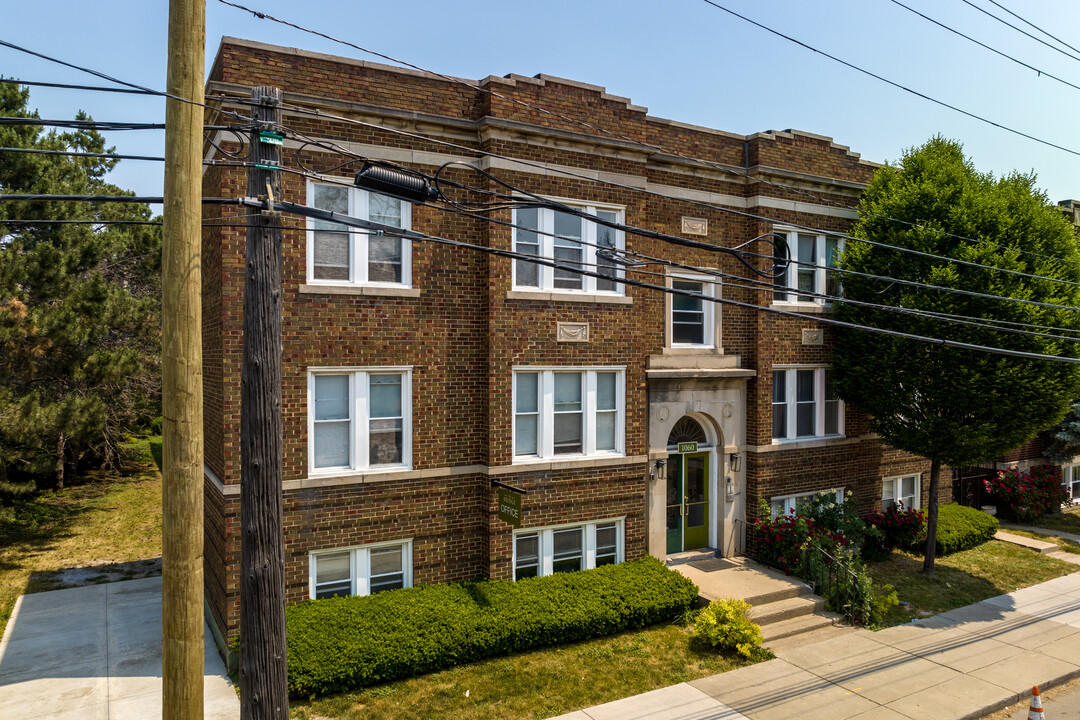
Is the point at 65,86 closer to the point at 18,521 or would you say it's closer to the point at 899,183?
the point at 899,183

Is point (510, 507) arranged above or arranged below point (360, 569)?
above

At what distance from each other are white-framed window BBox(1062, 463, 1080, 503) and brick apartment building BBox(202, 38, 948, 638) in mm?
14572

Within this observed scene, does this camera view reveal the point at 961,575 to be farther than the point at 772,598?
Yes

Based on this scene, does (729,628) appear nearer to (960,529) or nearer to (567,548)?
(567,548)

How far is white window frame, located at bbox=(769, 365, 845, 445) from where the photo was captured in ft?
54.7

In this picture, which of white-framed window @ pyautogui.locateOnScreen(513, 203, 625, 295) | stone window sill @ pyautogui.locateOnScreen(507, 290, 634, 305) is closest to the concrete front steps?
stone window sill @ pyautogui.locateOnScreen(507, 290, 634, 305)

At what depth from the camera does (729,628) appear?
1143 centimetres

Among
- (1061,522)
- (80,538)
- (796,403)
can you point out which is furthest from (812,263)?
(80,538)

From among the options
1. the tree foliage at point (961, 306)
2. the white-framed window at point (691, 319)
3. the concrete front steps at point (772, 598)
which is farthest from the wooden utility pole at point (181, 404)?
the tree foliage at point (961, 306)

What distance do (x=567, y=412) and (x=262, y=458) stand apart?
7.78 m

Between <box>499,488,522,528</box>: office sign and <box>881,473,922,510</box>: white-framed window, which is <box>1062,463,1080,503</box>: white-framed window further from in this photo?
<box>499,488,522,528</box>: office sign

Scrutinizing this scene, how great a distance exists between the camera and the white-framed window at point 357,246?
37.4 ft

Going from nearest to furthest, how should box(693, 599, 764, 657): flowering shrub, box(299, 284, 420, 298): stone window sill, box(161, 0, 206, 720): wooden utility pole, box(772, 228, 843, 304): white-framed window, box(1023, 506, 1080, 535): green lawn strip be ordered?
box(161, 0, 206, 720): wooden utility pole < box(299, 284, 420, 298): stone window sill < box(693, 599, 764, 657): flowering shrub < box(772, 228, 843, 304): white-framed window < box(1023, 506, 1080, 535): green lawn strip

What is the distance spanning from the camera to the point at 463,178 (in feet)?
40.9
